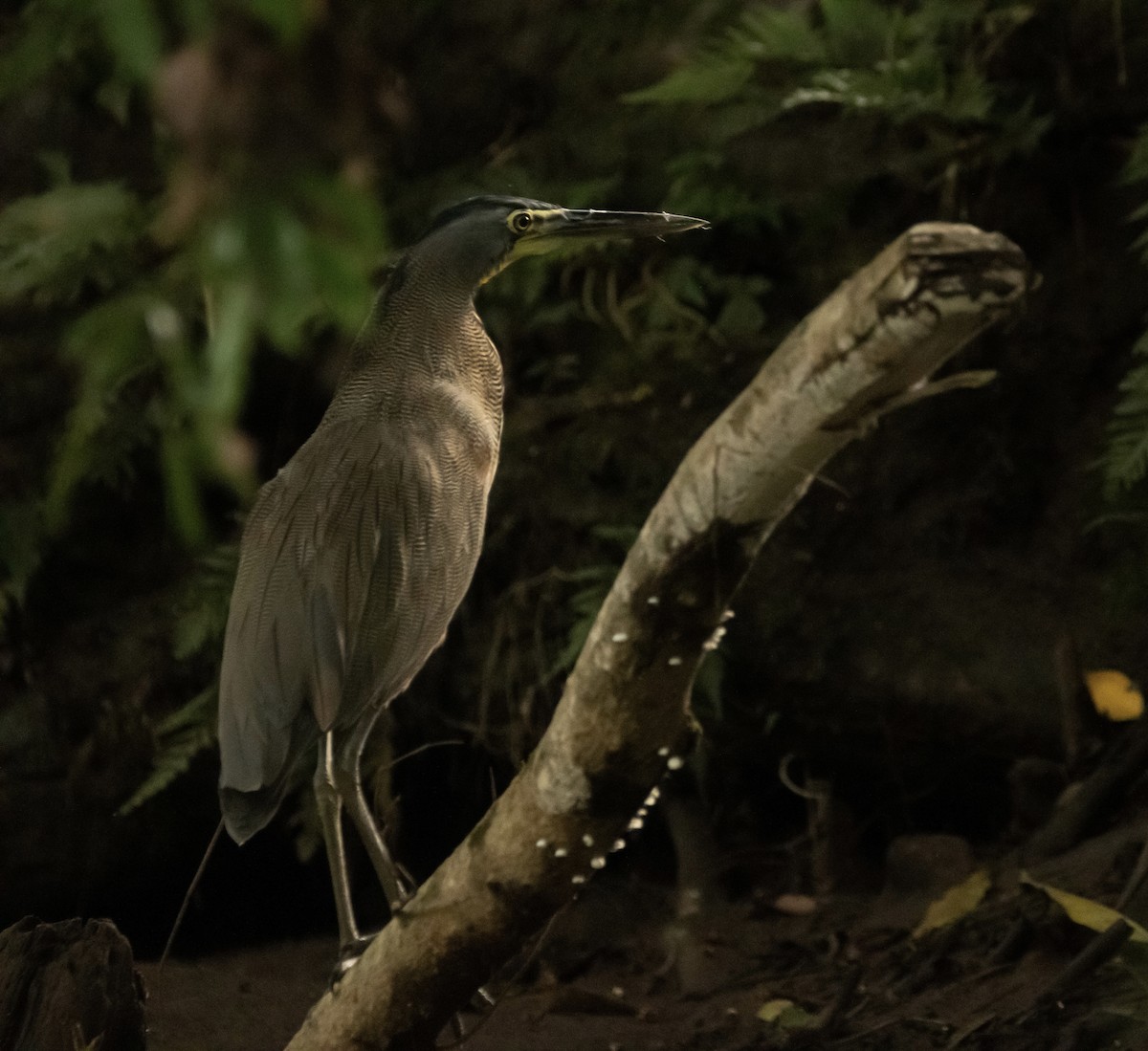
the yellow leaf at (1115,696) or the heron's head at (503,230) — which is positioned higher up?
the heron's head at (503,230)

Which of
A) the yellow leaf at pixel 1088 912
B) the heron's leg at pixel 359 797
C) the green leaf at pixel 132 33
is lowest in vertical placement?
the yellow leaf at pixel 1088 912

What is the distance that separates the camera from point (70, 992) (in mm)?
2223

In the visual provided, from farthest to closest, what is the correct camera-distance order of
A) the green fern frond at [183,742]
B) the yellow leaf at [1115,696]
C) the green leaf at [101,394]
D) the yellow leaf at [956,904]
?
the green fern frond at [183,742], the yellow leaf at [1115,696], the yellow leaf at [956,904], the green leaf at [101,394]

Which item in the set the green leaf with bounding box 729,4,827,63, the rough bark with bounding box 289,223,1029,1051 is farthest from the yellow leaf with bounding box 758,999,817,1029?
the green leaf with bounding box 729,4,827,63

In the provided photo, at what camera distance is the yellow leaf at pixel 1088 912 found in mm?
2398

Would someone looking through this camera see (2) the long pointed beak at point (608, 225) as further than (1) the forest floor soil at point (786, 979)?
No

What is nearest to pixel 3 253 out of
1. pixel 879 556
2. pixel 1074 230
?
pixel 879 556

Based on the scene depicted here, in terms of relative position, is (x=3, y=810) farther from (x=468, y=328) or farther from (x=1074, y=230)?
(x=1074, y=230)

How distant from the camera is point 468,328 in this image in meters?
2.26

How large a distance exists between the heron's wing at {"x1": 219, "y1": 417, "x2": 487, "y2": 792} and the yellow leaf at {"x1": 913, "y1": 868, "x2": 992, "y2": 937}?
1.36m

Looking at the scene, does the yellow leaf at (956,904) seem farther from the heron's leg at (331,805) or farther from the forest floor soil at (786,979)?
the heron's leg at (331,805)

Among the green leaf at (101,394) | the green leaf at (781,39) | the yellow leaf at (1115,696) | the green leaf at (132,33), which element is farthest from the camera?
the green leaf at (781,39)

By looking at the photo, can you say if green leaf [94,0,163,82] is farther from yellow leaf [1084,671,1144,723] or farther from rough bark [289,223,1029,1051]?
yellow leaf [1084,671,1144,723]

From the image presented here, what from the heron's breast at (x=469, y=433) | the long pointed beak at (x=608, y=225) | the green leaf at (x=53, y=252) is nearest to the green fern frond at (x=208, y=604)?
the green leaf at (x=53, y=252)
